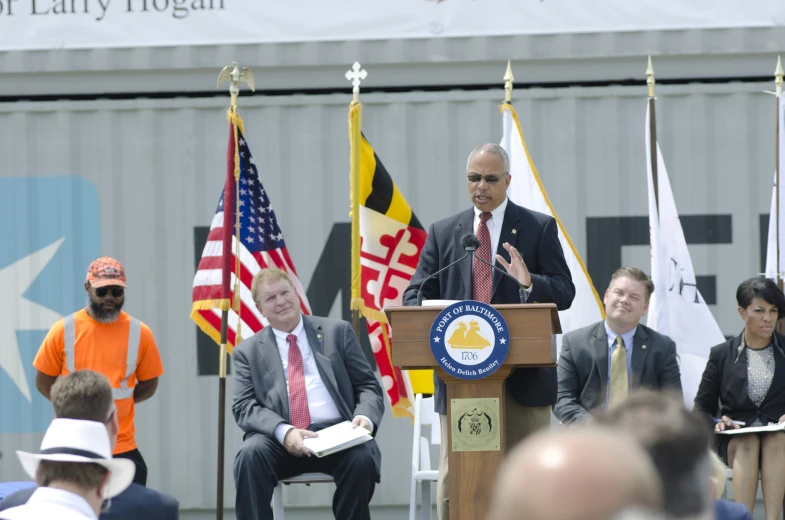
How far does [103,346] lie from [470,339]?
2.06 m

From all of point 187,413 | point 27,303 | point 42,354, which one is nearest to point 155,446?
point 187,413

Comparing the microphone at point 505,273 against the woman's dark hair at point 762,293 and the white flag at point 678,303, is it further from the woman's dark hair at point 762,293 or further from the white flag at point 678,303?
the white flag at point 678,303

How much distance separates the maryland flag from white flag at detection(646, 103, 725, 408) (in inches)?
50.0

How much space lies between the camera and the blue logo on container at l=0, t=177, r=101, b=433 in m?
6.87

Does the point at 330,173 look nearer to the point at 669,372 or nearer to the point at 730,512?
the point at 669,372

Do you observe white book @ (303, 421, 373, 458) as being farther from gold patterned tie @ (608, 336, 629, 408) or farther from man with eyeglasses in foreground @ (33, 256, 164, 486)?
gold patterned tie @ (608, 336, 629, 408)

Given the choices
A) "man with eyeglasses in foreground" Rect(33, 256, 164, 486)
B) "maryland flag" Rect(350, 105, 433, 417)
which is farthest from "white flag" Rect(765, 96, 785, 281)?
"man with eyeglasses in foreground" Rect(33, 256, 164, 486)

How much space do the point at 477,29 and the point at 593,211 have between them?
52.0 inches

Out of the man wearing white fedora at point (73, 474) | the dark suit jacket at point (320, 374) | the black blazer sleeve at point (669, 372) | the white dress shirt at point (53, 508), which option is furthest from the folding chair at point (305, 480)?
the white dress shirt at point (53, 508)

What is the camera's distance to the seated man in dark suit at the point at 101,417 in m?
2.58

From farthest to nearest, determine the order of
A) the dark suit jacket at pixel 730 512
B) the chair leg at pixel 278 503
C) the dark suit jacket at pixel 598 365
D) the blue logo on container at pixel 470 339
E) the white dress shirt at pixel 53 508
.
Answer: the dark suit jacket at pixel 598 365
the chair leg at pixel 278 503
the blue logo on container at pixel 470 339
the white dress shirt at pixel 53 508
the dark suit jacket at pixel 730 512

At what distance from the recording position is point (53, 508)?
2268mm

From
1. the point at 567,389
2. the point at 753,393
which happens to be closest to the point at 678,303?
the point at 753,393

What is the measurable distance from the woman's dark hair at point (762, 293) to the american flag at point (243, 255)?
2.20 m
